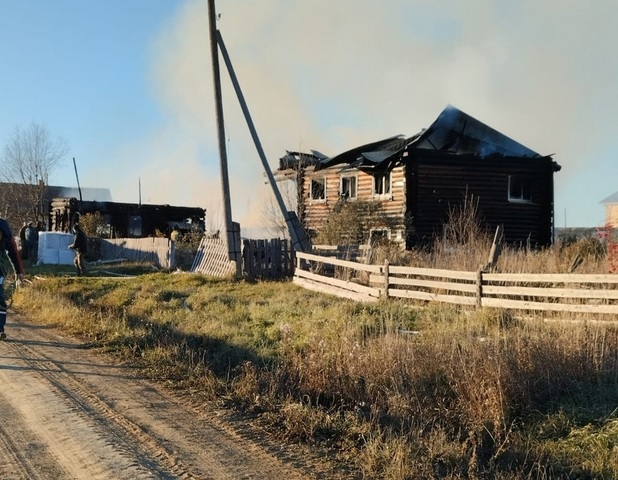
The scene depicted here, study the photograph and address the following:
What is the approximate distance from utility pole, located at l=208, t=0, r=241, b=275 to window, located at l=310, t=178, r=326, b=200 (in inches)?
429

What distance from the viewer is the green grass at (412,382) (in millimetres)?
4586

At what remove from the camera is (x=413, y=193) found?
23.5 m

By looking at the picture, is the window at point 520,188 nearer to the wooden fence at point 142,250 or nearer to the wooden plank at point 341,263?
the wooden plank at point 341,263

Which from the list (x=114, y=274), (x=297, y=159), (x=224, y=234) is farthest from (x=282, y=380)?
(x=297, y=159)

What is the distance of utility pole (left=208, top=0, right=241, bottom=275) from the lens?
56.4 feet

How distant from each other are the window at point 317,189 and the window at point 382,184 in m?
3.39

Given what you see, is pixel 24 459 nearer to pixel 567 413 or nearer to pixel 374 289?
pixel 567 413

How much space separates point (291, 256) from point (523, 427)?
13155 millimetres

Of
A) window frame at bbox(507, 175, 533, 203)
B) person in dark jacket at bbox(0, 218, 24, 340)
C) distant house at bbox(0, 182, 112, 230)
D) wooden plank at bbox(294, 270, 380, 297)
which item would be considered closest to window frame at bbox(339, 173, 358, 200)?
window frame at bbox(507, 175, 533, 203)

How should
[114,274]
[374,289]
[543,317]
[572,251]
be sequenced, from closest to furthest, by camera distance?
[543,317]
[374,289]
[572,251]
[114,274]

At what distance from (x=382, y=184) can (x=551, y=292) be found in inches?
636

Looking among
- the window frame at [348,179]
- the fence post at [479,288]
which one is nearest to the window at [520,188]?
the window frame at [348,179]

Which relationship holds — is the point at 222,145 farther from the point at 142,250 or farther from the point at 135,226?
the point at 135,226

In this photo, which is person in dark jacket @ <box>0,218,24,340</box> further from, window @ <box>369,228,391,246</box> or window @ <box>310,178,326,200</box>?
window @ <box>310,178,326,200</box>
